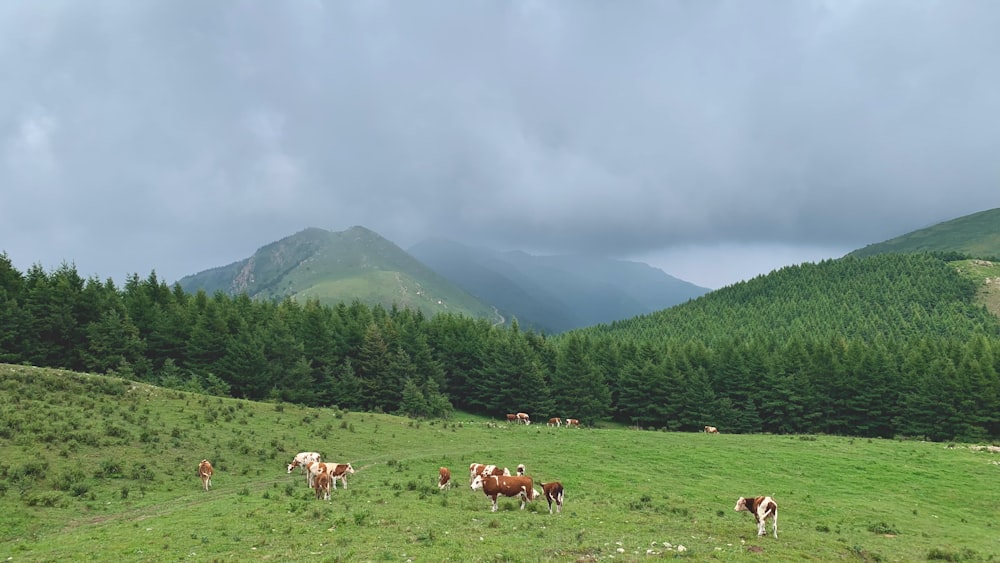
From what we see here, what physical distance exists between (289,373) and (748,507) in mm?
68767

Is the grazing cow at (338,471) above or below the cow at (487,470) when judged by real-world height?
above

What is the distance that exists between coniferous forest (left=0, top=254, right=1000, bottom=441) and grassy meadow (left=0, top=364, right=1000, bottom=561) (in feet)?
80.6

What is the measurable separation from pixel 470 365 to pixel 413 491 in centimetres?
7127

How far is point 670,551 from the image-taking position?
707 inches

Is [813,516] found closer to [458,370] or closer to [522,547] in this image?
[522,547]

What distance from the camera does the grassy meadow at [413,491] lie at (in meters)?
19.1

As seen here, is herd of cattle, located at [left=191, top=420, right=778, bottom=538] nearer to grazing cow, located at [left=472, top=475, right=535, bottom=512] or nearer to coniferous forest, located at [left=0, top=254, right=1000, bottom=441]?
grazing cow, located at [left=472, top=475, right=535, bottom=512]

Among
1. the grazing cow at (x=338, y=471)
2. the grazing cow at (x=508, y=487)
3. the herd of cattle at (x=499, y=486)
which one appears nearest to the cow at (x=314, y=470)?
the herd of cattle at (x=499, y=486)

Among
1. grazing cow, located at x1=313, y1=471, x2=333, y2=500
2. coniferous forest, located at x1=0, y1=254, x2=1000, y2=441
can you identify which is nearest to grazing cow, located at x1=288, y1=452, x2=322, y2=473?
grazing cow, located at x1=313, y1=471, x2=333, y2=500

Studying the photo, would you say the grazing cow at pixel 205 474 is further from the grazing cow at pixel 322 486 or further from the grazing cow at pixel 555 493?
the grazing cow at pixel 555 493

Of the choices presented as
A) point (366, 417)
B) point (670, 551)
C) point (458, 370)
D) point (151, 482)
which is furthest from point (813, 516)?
point (458, 370)

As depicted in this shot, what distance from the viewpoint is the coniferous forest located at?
2783 inches

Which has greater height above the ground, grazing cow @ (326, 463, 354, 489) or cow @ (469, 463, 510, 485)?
grazing cow @ (326, 463, 354, 489)

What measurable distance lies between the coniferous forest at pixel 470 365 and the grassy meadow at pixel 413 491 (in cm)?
2455
